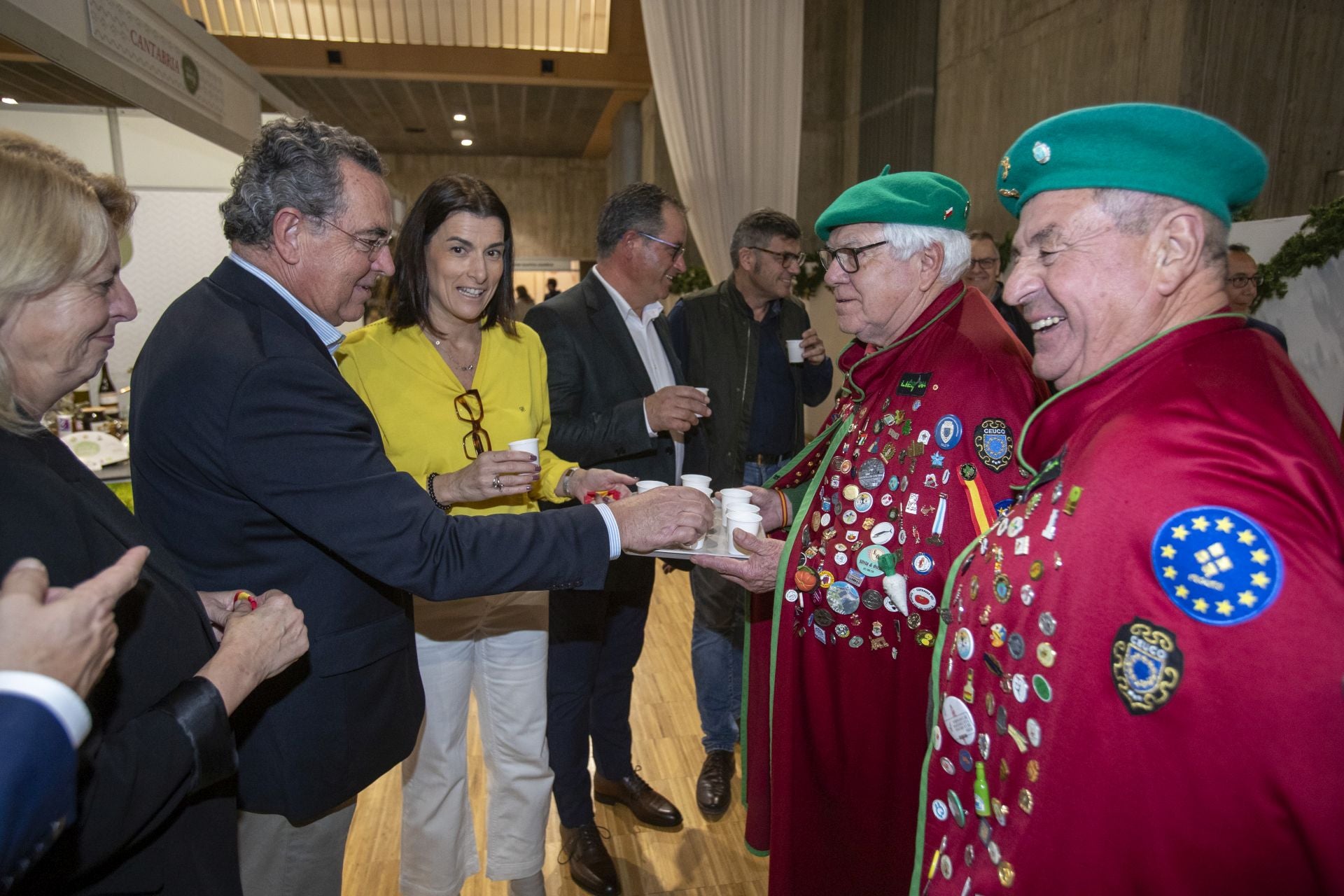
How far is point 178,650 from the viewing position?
3.36 feet

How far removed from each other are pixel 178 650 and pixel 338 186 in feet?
2.82

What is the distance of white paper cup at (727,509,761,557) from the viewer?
1821 millimetres

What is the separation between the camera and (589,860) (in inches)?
93.7

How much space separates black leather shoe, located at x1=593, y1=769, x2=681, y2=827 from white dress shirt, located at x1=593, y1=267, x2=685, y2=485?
3.59ft

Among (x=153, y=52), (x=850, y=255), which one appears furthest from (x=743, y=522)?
(x=153, y=52)

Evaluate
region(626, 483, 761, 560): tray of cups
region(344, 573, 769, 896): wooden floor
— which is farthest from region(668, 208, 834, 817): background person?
region(626, 483, 761, 560): tray of cups

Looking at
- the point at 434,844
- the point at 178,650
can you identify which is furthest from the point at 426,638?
the point at 178,650

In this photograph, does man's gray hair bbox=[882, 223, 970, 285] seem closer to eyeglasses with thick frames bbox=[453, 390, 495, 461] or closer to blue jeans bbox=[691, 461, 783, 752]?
eyeglasses with thick frames bbox=[453, 390, 495, 461]

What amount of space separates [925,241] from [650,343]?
1254mm

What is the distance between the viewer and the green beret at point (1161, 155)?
938 mm

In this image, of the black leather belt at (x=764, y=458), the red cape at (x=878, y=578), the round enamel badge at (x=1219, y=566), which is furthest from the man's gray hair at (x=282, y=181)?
the black leather belt at (x=764, y=458)

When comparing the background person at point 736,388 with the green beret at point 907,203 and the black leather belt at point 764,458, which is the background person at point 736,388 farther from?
the green beret at point 907,203

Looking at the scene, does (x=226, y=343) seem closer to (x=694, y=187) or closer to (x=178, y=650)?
(x=178, y=650)

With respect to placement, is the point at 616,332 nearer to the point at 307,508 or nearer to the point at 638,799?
the point at 307,508
